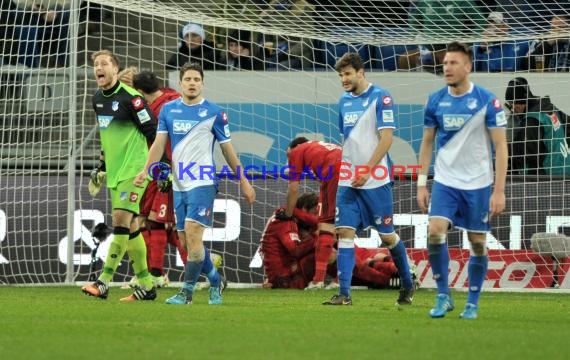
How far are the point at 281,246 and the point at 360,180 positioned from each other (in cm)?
439

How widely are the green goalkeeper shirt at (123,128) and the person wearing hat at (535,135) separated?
5790 millimetres

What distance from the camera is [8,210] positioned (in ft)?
50.7

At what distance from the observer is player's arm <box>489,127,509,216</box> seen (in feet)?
29.2

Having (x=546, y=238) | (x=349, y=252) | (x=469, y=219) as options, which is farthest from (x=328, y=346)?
(x=546, y=238)

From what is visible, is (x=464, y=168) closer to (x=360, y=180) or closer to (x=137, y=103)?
(x=360, y=180)

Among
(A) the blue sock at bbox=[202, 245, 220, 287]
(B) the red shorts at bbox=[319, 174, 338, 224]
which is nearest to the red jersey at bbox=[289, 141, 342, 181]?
(B) the red shorts at bbox=[319, 174, 338, 224]

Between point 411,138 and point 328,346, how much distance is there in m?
9.02

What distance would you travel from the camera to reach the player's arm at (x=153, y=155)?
10.6 m

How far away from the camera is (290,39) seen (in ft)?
56.5

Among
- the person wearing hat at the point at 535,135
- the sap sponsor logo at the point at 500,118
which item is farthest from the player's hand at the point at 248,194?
the person wearing hat at the point at 535,135

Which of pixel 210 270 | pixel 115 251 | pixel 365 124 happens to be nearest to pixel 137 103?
pixel 115 251

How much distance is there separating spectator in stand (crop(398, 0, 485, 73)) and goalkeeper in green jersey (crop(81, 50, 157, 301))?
5116mm

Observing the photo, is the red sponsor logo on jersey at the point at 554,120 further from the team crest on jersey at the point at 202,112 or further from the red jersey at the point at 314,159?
the team crest on jersey at the point at 202,112

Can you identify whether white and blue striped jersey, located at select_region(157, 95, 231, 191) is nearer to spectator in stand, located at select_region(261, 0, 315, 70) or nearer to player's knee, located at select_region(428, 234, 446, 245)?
player's knee, located at select_region(428, 234, 446, 245)
